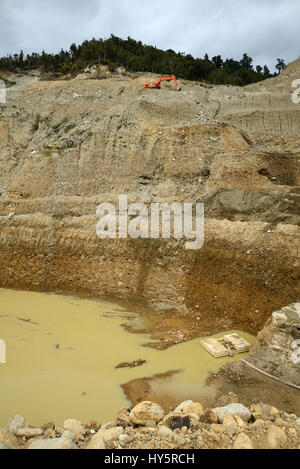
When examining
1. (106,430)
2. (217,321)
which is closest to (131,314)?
(217,321)

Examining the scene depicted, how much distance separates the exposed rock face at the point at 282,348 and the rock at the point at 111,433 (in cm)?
336

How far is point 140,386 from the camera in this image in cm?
578

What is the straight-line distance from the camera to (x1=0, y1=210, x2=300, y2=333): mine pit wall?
805cm

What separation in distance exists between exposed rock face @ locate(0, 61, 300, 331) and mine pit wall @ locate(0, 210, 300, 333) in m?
0.03

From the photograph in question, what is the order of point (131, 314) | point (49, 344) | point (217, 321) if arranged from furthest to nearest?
point (131, 314) → point (217, 321) → point (49, 344)

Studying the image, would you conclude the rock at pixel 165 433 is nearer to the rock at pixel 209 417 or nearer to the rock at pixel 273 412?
the rock at pixel 209 417

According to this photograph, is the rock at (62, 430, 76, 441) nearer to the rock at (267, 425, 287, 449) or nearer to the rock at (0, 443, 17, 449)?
the rock at (0, 443, 17, 449)

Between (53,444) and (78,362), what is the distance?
347 cm

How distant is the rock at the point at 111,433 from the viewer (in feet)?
11.1

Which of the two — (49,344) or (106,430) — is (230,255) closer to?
(49,344)

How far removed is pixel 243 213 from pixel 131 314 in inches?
179
